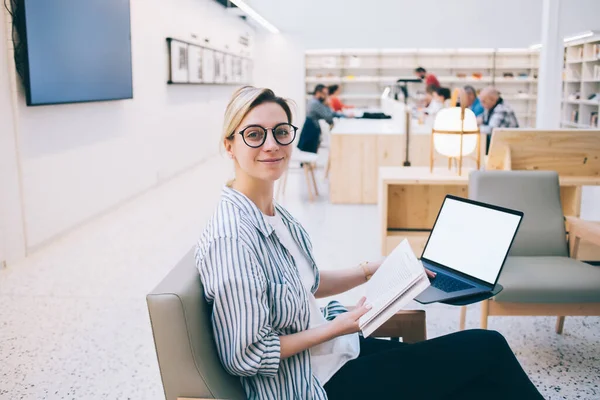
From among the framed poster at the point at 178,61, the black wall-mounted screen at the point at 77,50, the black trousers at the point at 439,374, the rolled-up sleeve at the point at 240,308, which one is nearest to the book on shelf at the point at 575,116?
the framed poster at the point at 178,61

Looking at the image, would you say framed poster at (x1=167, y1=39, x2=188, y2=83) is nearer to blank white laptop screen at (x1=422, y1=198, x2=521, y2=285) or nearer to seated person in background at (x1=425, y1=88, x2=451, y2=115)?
seated person in background at (x1=425, y1=88, x2=451, y2=115)

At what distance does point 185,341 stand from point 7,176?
151 inches

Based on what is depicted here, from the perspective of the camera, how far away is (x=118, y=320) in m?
3.48

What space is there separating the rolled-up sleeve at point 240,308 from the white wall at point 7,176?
3.70 m

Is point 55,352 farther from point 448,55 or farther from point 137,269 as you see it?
point 448,55

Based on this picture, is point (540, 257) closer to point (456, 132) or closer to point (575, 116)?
point (456, 132)

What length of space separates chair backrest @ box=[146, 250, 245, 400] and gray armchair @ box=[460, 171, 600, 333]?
169cm

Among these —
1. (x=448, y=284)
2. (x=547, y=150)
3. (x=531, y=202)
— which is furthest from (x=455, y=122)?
(x=448, y=284)

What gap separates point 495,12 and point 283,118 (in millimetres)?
13426

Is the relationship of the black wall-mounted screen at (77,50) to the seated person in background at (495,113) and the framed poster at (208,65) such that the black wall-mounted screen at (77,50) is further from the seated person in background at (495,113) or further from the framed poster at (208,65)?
the seated person in background at (495,113)

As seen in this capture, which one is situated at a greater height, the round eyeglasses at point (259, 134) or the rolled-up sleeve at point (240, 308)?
the round eyeglasses at point (259, 134)

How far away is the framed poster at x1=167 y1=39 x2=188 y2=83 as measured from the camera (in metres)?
8.58

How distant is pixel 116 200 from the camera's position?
6656mm

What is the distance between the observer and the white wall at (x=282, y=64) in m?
15.7
